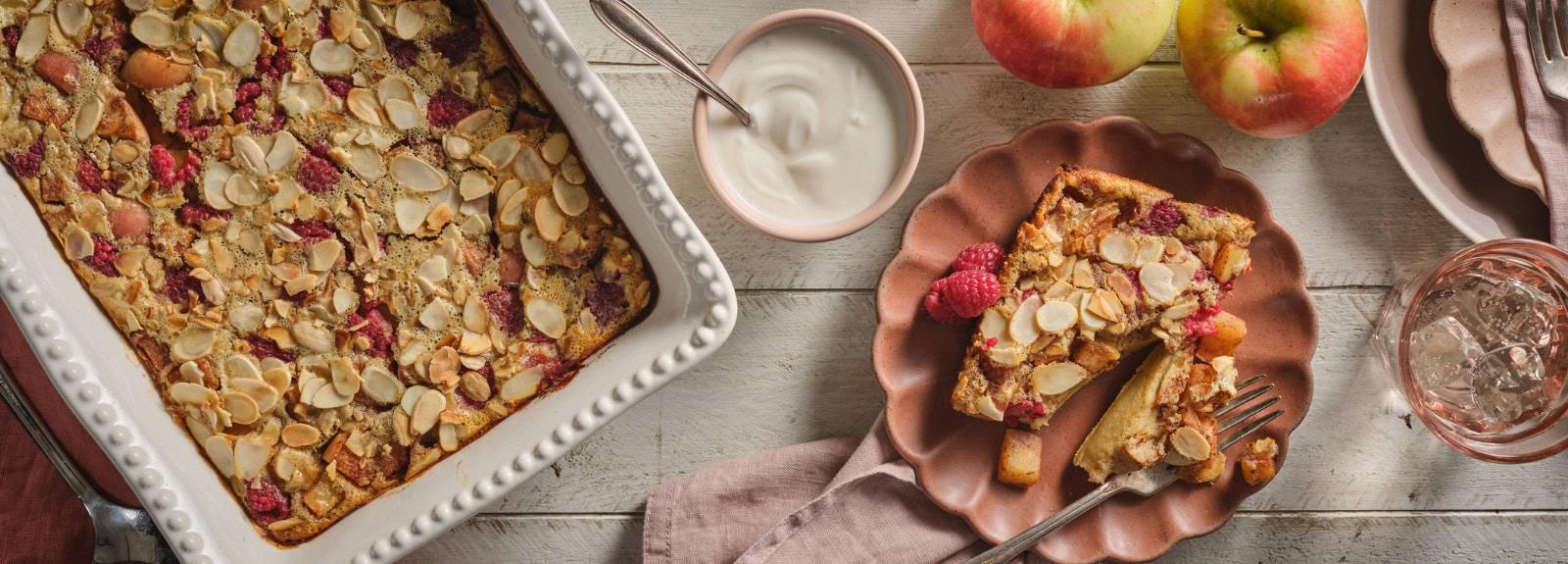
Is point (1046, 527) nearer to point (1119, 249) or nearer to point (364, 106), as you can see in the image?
point (1119, 249)

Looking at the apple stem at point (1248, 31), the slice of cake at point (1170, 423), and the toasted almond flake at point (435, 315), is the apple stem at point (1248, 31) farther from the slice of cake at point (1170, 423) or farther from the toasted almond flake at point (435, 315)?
the toasted almond flake at point (435, 315)

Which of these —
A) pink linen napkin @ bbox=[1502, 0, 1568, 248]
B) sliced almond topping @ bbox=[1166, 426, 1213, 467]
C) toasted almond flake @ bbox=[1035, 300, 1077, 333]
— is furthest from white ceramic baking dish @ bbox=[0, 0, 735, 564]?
pink linen napkin @ bbox=[1502, 0, 1568, 248]

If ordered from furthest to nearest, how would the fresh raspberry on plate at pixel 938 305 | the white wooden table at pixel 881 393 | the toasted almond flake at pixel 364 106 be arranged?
1. the white wooden table at pixel 881 393
2. the fresh raspberry on plate at pixel 938 305
3. the toasted almond flake at pixel 364 106

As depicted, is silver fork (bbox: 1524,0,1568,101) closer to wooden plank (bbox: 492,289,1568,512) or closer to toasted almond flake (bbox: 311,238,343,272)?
wooden plank (bbox: 492,289,1568,512)

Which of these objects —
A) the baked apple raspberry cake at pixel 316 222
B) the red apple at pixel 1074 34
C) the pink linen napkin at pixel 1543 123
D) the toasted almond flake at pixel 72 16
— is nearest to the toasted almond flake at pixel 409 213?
the baked apple raspberry cake at pixel 316 222

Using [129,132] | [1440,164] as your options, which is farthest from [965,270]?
[129,132]

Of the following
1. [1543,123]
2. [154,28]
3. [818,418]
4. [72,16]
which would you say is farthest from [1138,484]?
[72,16]

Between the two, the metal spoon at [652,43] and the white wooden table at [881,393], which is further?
the white wooden table at [881,393]

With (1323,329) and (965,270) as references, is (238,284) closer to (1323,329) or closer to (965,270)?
(965,270)
